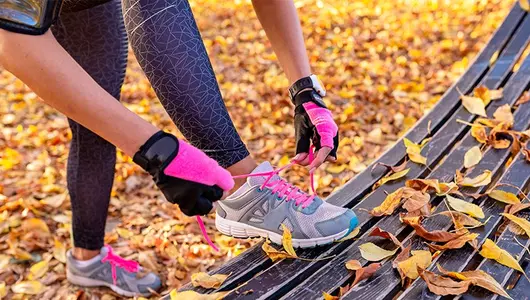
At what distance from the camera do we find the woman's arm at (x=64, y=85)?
103 centimetres

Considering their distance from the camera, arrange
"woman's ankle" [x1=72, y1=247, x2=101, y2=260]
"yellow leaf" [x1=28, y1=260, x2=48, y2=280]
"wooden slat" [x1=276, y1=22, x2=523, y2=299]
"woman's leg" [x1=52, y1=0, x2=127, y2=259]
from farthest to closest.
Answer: "yellow leaf" [x1=28, y1=260, x2=48, y2=280] < "woman's ankle" [x1=72, y1=247, x2=101, y2=260] < "woman's leg" [x1=52, y1=0, x2=127, y2=259] < "wooden slat" [x1=276, y1=22, x2=523, y2=299]

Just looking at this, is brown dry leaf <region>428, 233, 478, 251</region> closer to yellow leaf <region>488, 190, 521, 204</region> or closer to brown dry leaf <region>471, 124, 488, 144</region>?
yellow leaf <region>488, 190, 521, 204</region>

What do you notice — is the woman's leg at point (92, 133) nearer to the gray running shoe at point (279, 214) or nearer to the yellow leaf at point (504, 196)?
the gray running shoe at point (279, 214)

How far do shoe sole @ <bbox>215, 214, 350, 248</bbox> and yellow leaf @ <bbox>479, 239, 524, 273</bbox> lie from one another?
332 millimetres

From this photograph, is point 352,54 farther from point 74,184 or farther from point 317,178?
point 74,184

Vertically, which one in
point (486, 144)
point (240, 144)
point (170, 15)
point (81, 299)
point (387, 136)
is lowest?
point (81, 299)

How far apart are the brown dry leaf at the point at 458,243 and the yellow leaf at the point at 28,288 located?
50.1 inches

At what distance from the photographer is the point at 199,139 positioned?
1410 millimetres

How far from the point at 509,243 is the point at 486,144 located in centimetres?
54

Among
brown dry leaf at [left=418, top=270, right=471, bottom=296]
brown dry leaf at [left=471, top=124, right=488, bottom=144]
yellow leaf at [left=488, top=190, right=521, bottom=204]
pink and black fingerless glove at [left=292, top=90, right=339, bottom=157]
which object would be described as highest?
pink and black fingerless glove at [left=292, top=90, right=339, bottom=157]

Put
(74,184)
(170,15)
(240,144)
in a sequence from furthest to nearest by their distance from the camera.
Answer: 1. (74,184)
2. (240,144)
3. (170,15)

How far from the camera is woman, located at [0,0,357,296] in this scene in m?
1.06

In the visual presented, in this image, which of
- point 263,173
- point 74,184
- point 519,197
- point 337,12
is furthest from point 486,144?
point 337,12

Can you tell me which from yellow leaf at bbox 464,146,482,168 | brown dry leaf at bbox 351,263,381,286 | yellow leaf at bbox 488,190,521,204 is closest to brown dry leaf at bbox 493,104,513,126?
yellow leaf at bbox 464,146,482,168
